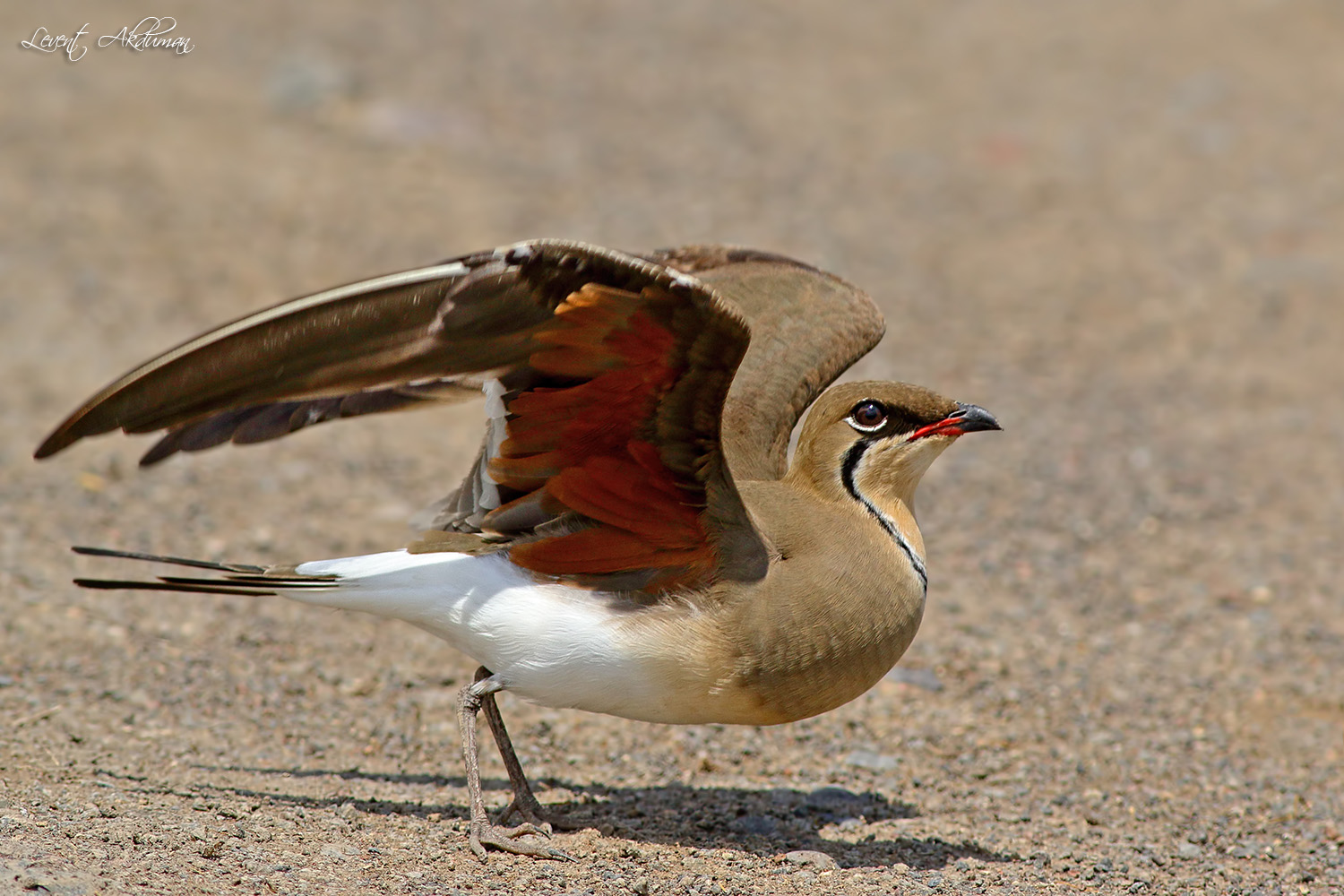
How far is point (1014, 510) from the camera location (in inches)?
374

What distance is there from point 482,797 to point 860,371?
5897mm

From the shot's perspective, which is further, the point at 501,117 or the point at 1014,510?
the point at 501,117

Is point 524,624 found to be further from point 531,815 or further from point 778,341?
point 778,341

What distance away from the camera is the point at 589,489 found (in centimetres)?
529

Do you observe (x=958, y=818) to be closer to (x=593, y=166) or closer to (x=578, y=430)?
(x=578, y=430)

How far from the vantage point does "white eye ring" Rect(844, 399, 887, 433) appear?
572 cm

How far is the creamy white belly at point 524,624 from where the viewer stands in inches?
208

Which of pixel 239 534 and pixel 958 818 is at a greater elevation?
pixel 239 534

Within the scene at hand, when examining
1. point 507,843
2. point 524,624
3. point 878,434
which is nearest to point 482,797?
point 507,843

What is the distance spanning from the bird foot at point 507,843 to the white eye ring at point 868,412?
74.5 inches

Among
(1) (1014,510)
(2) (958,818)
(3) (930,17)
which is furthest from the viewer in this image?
(3) (930,17)

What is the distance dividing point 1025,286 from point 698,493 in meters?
8.02

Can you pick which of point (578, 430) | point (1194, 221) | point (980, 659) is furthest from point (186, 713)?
point (1194, 221)

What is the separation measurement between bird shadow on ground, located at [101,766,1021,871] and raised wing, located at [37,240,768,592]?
103cm
